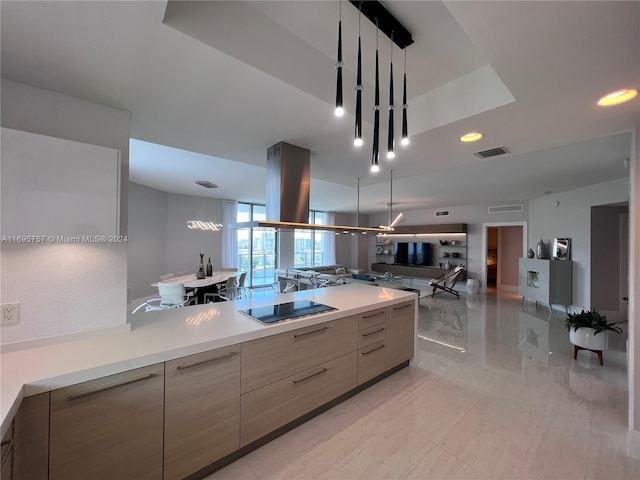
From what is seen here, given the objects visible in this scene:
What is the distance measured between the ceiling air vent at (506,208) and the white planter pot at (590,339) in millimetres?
4801

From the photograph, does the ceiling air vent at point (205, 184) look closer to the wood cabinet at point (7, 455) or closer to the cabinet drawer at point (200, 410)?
the cabinet drawer at point (200, 410)

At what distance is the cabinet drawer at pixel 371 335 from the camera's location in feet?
7.75

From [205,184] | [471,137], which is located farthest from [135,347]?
[205,184]

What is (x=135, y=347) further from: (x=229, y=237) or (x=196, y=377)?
(x=229, y=237)

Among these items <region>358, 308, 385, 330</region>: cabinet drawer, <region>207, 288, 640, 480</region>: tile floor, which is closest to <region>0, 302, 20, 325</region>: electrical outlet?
<region>207, 288, 640, 480</region>: tile floor

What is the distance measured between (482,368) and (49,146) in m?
4.11

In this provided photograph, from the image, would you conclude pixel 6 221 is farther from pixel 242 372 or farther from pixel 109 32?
pixel 242 372

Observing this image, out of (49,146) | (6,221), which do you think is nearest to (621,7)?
(49,146)

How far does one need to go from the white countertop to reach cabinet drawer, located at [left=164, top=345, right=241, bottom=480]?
3.1 inches

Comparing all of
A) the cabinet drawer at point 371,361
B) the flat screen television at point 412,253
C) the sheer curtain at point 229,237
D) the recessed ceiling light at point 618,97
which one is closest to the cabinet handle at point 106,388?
the cabinet drawer at point 371,361

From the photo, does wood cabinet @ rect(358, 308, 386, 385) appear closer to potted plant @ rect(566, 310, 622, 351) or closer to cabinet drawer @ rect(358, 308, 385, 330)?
cabinet drawer @ rect(358, 308, 385, 330)

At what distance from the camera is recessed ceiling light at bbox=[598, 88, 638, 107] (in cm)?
143

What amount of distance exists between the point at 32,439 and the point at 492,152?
355 centimetres

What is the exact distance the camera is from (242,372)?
5.32ft
